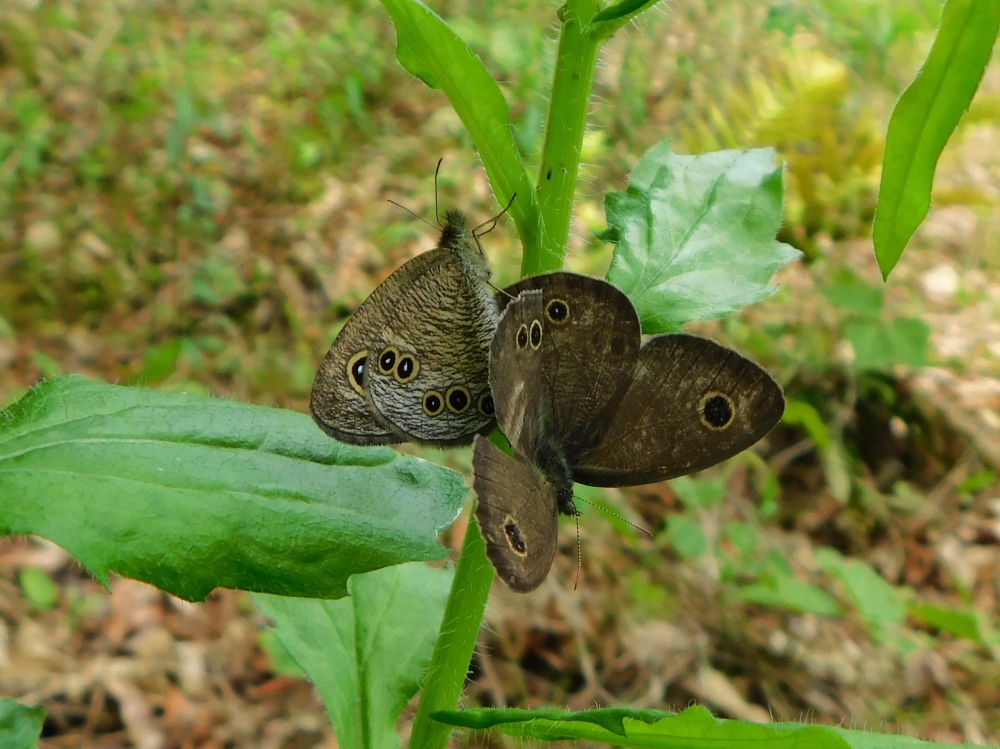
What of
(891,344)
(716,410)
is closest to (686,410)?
(716,410)

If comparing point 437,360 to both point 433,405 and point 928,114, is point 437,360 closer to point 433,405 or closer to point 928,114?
point 433,405

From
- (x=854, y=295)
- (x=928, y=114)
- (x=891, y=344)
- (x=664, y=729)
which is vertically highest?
(x=854, y=295)

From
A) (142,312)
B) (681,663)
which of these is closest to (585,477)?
(681,663)

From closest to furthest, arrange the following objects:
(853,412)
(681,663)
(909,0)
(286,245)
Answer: (681,663)
(853,412)
(286,245)
(909,0)

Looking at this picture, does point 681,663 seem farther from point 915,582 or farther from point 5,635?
point 5,635

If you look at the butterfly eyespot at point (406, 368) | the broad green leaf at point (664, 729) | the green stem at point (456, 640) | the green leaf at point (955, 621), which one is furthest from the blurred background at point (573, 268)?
the broad green leaf at point (664, 729)

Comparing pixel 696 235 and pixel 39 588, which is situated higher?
pixel 696 235
